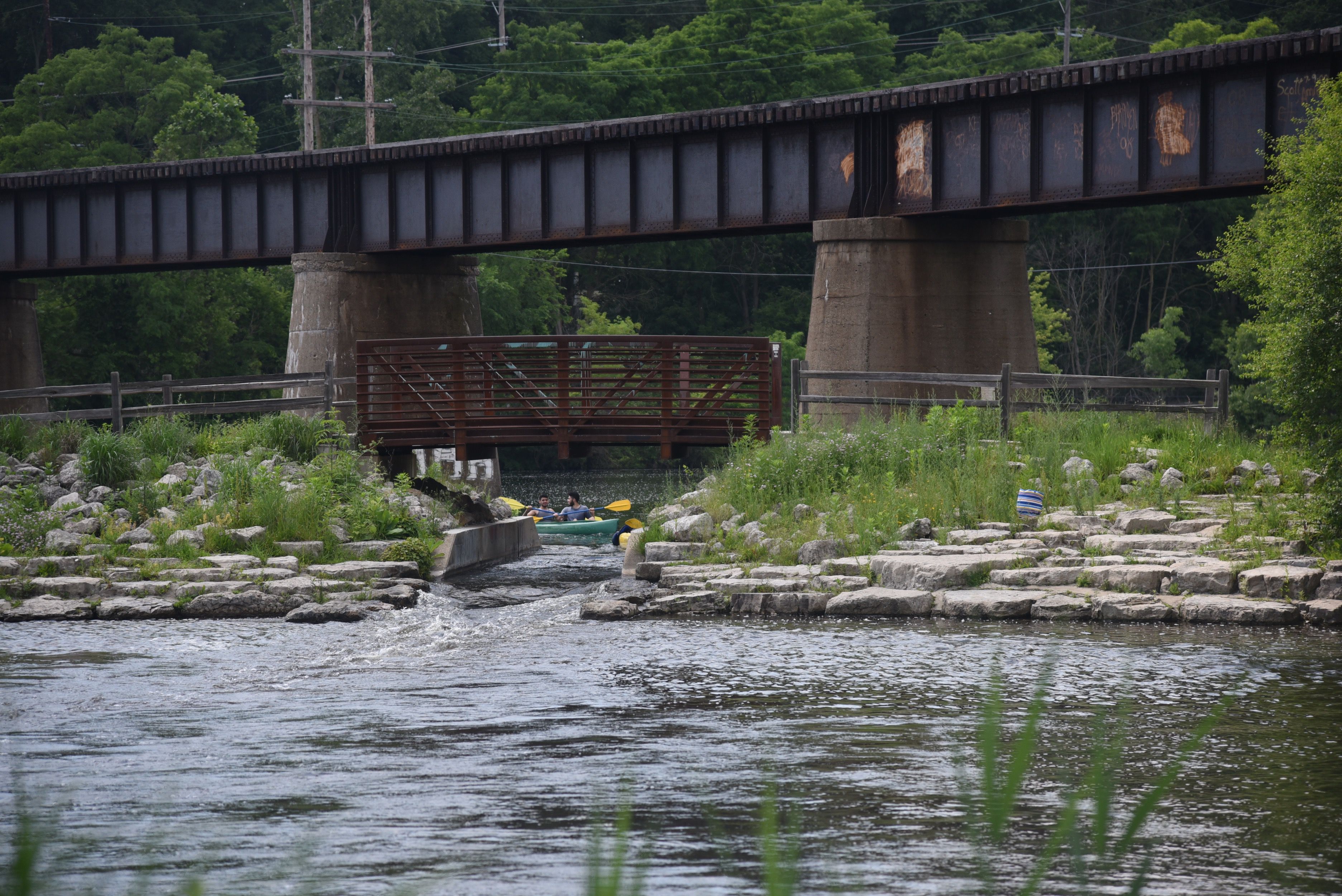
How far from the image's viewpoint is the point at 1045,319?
6400 cm

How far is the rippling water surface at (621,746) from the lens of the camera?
7996mm

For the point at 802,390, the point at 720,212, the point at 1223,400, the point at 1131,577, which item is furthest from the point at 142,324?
the point at 1131,577

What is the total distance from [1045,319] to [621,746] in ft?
184

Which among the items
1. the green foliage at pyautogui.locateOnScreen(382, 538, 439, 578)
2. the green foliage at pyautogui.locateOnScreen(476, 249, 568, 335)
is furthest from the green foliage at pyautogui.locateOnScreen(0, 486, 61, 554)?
the green foliage at pyautogui.locateOnScreen(476, 249, 568, 335)

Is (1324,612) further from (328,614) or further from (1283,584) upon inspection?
(328,614)

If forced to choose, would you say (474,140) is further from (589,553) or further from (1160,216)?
(1160,216)

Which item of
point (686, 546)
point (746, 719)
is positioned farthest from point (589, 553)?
point (746, 719)

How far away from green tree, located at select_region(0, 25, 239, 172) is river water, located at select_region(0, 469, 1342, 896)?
158ft

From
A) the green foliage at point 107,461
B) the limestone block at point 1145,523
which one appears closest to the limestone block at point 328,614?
the limestone block at point 1145,523

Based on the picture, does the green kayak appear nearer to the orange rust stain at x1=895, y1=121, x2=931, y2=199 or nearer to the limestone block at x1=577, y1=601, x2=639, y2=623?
the orange rust stain at x1=895, y1=121, x2=931, y2=199

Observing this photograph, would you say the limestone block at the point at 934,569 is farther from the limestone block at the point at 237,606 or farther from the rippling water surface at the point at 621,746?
the limestone block at the point at 237,606

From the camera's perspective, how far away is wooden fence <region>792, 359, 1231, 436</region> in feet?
72.4

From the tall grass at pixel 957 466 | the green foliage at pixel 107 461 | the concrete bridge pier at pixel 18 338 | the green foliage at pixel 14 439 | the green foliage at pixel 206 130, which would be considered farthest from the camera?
the green foliage at pixel 206 130

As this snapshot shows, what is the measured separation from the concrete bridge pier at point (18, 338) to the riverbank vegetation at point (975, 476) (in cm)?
2724
